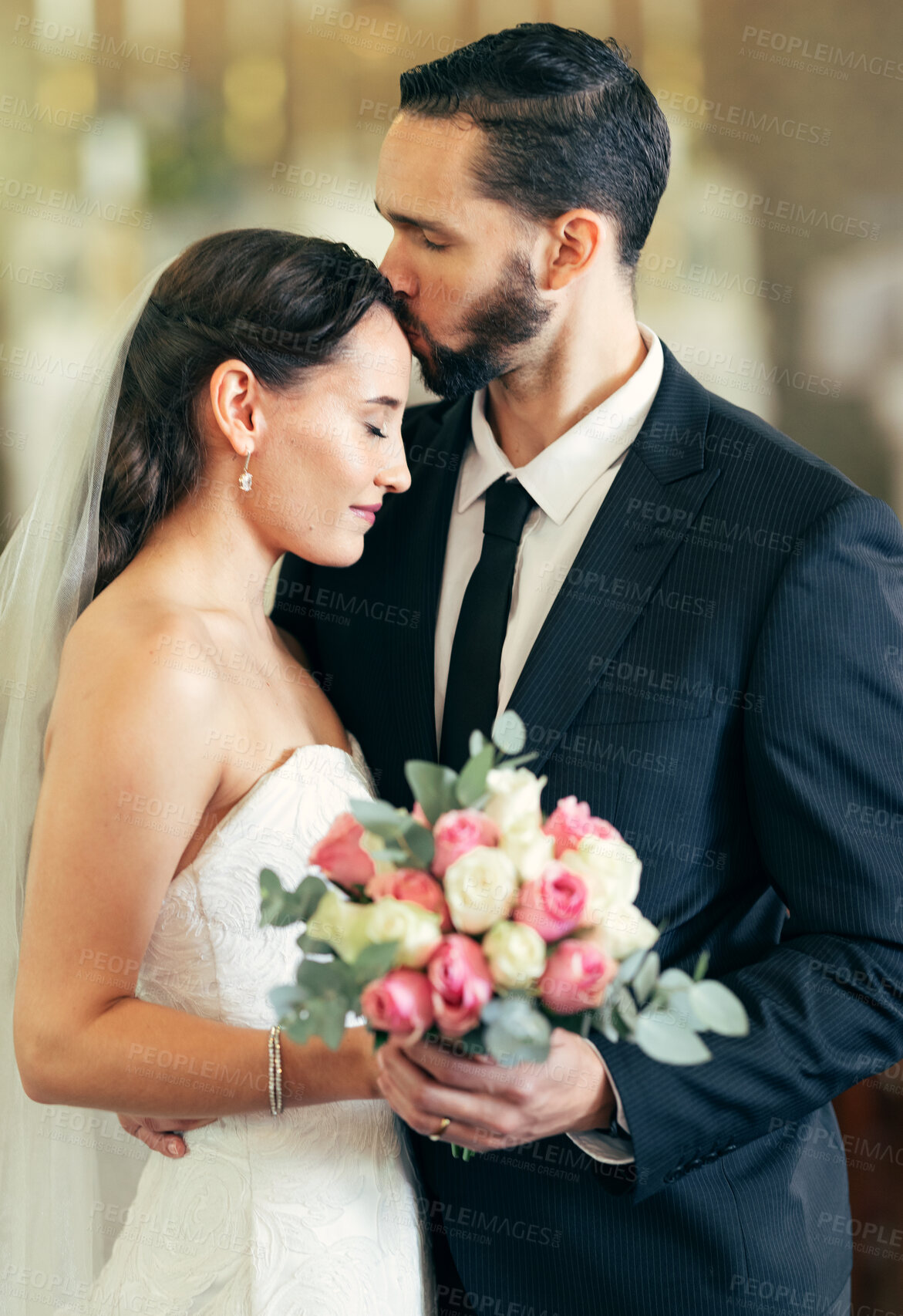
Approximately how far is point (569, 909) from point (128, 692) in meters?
0.62

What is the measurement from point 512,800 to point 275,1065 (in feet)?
1.77

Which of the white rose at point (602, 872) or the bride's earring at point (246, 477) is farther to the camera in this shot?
the bride's earring at point (246, 477)

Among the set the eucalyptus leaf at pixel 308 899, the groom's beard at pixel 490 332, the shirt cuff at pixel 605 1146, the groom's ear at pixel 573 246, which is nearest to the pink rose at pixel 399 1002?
the eucalyptus leaf at pixel 308 899

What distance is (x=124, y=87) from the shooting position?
290cm

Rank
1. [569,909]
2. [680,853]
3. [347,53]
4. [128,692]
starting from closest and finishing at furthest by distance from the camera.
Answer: [569,909]
[128,692]
[680,853]
[347,53]

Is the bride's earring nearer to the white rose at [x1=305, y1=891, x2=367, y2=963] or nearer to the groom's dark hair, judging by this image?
the groom's dark hair

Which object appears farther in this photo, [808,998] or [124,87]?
[124,87]

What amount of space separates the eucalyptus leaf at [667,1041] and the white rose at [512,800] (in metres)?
0.20

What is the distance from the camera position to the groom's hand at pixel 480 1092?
105cm

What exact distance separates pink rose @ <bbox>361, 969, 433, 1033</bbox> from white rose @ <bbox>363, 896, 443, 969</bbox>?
0.05 ft

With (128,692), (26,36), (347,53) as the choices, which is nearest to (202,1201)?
(128,692)

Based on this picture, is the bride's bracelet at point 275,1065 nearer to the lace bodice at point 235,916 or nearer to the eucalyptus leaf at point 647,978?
the lace bodice at point 235,916

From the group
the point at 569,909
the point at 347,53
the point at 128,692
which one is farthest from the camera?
the point at 347,53

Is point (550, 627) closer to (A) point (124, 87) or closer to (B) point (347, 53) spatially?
(B) point (347, 53)
